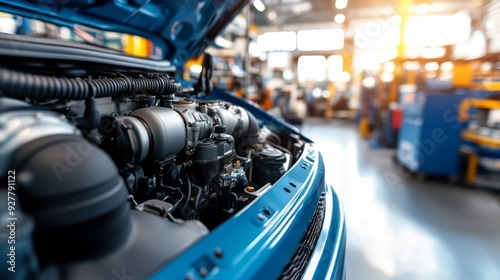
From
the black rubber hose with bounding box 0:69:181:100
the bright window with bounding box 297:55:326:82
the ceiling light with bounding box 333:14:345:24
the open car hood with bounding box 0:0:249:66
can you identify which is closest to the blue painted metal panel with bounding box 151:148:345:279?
the black rubber hose with bounding box 0:69:181:100

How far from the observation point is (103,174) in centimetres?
55

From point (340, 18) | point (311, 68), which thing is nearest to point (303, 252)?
point (340, 18)

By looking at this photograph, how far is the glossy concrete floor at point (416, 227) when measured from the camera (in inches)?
68.2

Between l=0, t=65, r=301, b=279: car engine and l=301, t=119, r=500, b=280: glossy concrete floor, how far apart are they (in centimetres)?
121

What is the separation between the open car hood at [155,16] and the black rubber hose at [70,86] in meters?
0.53

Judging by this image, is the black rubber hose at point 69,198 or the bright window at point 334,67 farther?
the bright window at point 334,67

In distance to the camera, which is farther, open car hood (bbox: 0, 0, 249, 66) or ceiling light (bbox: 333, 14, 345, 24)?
ceiling light (bbox: 333, 14, 345, 24)

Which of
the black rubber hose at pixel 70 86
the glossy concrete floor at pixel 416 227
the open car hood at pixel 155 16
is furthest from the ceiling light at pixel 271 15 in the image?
the black rubber hose at pixel 70 86

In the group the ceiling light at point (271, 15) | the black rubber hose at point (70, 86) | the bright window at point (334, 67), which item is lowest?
the black rubber hose at point (70, 86)

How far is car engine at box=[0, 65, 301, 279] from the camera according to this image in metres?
0.47

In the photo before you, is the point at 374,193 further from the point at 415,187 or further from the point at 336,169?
the point at 336,169

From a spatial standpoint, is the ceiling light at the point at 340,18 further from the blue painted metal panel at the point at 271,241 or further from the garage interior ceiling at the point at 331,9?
the blue painted metal panel at the point at 271,241

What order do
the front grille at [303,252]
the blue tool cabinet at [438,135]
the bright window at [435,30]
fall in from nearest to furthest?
the front grille at [303,252] → the blue tool cabinet at [438,135] → the bright window at [435,30]

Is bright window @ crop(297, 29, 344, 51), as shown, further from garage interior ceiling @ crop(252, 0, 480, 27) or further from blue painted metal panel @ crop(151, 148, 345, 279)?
blue painted metal panel @ crop(151, 148, 345, 279)
